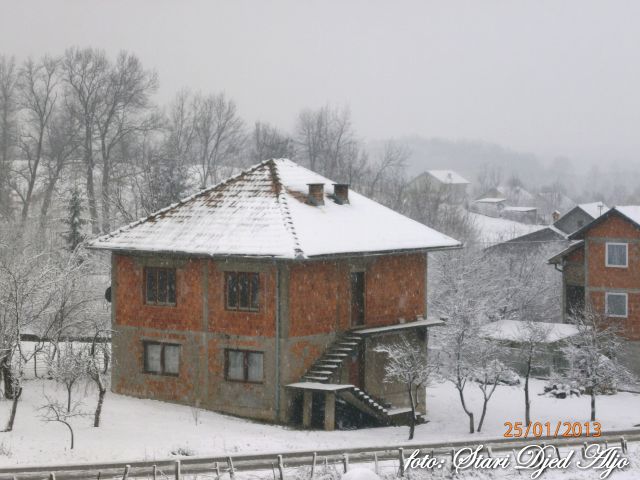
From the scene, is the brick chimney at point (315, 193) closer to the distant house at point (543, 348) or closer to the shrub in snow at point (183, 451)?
the shrub in snow at point (183, 451)

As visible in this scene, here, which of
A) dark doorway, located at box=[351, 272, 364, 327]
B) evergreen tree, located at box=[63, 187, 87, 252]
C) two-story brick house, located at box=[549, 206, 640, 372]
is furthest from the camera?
evergreen tree, located at box=[63, 187, 87, 252]

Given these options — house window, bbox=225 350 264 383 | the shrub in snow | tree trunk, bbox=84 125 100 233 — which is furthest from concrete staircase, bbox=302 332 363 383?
tree trunk, bbox=84 125 100 233

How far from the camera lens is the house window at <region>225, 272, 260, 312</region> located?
32125mm

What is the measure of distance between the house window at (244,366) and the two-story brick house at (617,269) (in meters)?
22.0

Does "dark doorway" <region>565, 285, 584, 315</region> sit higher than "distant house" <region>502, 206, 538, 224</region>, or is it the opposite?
"distant house" <region>502, 206, 538, 224</region>

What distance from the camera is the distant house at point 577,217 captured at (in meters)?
80.1

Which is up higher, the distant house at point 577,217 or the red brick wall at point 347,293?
the distant house at point 577,217

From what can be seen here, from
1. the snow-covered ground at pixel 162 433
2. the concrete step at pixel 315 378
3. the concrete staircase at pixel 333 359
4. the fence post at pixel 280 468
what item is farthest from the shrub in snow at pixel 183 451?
the concrete staircase at pixel 333 359

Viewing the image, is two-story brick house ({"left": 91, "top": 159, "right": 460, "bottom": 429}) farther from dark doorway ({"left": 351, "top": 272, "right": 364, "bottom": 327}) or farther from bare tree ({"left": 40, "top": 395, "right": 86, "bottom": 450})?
bare tree ({"left": 40, "top": 395, "right": 86, "bottom": 450})

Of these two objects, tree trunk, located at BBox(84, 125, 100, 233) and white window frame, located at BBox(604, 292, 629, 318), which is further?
tree trunk, located at BBox(84, 125, 100, 233)

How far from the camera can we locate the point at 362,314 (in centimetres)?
3472

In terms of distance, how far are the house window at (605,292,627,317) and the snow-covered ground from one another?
1163 centimetres

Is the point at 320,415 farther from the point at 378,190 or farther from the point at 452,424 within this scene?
the point at 378,190

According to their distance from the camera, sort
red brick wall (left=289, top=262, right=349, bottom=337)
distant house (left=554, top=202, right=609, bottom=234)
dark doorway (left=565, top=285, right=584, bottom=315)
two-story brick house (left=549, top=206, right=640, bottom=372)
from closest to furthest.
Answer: red brick wall (left=289, top=262, right=349, bottom=337), two-story brick house (left=549, top=206, right=640, bottom=372), dark doorway (left=565, top=285, right=584, bottom=315), distant house (left=554, top=202, right=609, bottom=234)
